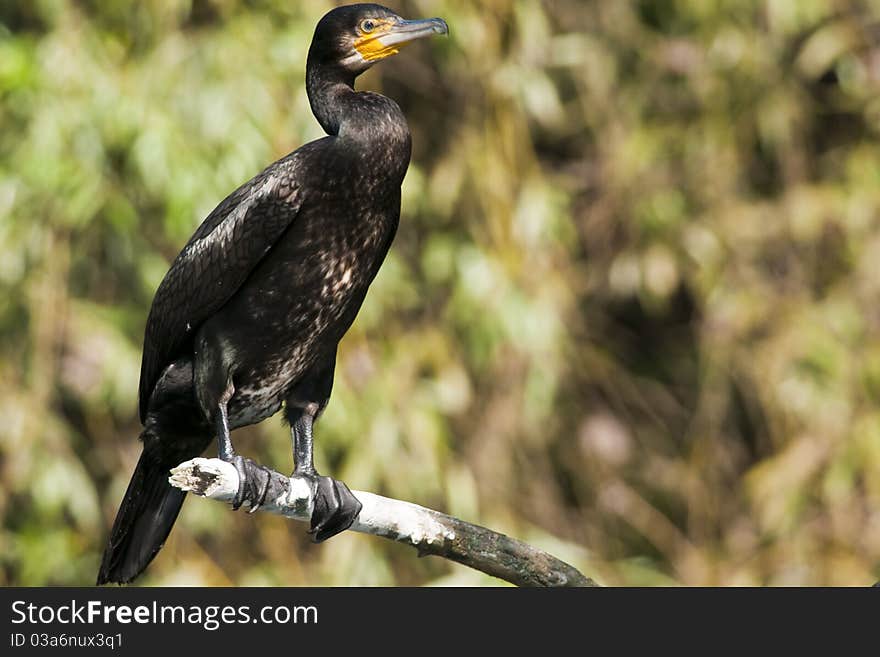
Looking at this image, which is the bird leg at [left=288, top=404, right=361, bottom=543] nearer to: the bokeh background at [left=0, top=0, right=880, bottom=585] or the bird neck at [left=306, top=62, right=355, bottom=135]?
the bird neck at [left=306, top=62, right=355, bottom=135]

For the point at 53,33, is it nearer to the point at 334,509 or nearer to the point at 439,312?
the point at 439,312

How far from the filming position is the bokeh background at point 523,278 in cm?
474

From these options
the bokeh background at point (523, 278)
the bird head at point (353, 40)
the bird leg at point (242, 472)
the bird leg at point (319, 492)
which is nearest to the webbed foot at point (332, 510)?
the bird leg at point (319, 492)

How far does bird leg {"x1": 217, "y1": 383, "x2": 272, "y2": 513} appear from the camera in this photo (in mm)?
2494

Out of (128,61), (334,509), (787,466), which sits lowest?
(334,509)

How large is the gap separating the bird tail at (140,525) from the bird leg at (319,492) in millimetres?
262

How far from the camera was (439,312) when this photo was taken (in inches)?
214

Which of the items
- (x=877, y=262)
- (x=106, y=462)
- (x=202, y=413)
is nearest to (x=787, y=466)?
(x=877, y=262)

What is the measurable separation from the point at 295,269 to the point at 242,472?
0.37 meters

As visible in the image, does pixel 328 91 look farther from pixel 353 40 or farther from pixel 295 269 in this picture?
pixel 295 269

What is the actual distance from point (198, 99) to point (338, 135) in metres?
2.43

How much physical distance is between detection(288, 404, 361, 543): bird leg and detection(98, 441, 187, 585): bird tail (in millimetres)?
262
